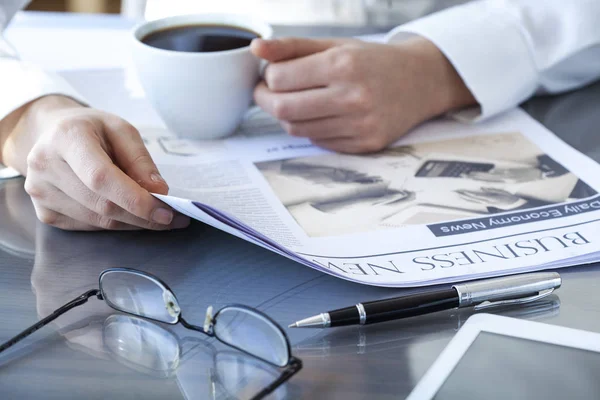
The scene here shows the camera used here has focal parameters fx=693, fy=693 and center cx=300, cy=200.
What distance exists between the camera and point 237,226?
1.53ft

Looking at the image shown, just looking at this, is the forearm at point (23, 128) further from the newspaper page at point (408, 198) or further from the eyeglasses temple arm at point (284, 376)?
the eyeglasses temple arm at point (284, 376)

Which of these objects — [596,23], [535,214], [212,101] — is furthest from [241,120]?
[596,23]

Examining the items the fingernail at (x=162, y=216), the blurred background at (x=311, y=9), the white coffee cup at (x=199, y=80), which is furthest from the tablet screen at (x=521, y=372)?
the blurred background at (x=311, y=9)

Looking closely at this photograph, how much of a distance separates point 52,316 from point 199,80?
0.93 ft

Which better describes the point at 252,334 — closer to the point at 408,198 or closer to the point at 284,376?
the point at 284,376

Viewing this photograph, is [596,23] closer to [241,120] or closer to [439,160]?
[439,160]

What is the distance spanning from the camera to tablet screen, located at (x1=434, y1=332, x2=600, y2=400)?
1.20 feet

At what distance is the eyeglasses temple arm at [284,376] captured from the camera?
37cm

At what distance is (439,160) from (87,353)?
378 millimetres

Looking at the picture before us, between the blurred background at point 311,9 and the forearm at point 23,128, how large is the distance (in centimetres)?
41

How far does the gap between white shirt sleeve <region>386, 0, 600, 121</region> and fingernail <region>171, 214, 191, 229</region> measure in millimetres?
355

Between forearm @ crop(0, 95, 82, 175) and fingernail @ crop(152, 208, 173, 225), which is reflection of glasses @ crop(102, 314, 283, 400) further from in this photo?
forearm @ crop(0, 95, 82, 175)

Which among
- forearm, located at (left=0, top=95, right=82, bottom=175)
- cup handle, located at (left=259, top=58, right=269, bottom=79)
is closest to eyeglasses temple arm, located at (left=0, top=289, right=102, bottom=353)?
forearm, located at (left=0, top=95, right=82, bottom=175)

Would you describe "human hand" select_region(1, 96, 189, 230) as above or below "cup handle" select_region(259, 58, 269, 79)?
below
